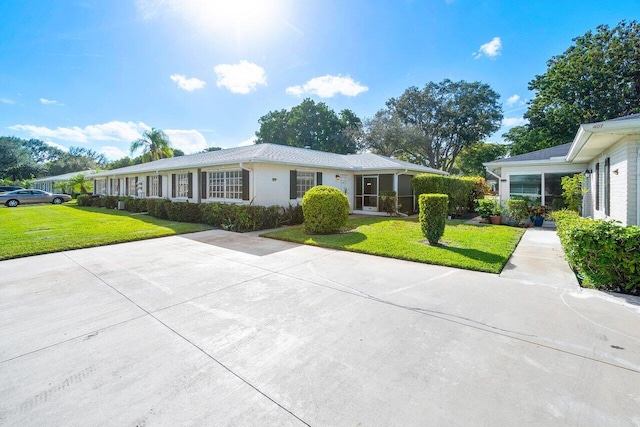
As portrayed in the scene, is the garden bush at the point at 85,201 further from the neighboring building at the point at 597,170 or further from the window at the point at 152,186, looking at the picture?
the neighboring building at the point at 597,170

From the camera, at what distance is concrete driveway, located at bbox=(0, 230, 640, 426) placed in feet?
7.21

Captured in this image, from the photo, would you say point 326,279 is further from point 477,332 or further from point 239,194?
point 239,194

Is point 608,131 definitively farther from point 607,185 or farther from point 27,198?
point 27,198

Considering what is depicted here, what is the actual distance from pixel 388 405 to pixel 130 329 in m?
3.20

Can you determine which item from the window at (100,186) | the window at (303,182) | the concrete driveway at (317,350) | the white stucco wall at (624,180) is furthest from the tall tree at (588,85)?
the window at (100,186)

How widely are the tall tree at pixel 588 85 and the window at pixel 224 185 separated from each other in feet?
92.9

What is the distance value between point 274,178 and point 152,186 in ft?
40.1

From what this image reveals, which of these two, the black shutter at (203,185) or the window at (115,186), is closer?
the black shutter at (203,185)

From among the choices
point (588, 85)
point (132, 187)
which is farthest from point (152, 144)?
point (588, 85)

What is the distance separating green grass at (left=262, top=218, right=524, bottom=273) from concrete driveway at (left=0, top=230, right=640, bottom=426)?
813 mm

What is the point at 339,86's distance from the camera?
29.4 metres

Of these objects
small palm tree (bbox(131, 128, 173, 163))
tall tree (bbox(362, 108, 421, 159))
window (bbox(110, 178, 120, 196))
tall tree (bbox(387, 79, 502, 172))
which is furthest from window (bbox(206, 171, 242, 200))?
tall tree (bbox(387, 79, 502, 172))

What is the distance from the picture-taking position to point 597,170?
30.3 ft

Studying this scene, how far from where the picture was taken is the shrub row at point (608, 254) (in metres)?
4.54
